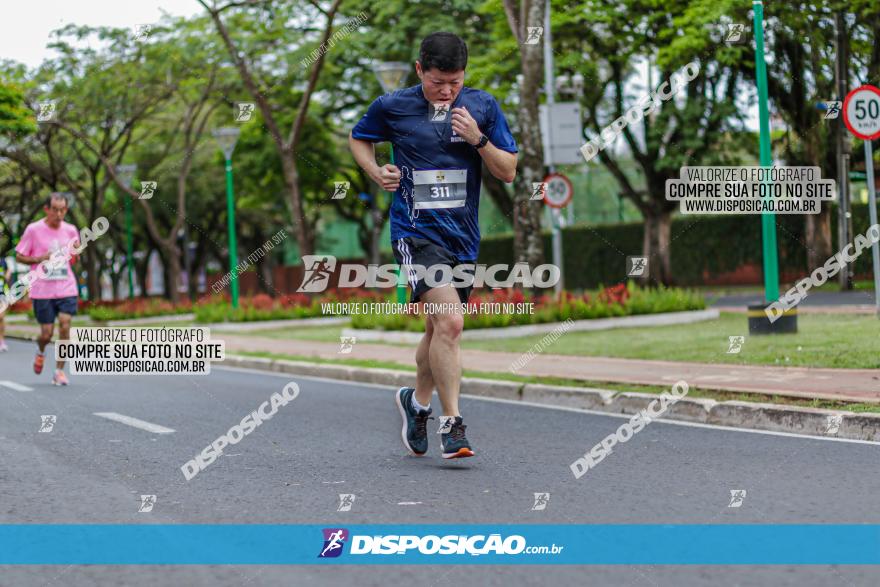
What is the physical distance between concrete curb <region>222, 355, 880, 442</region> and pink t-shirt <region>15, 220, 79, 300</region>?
10.6 ft

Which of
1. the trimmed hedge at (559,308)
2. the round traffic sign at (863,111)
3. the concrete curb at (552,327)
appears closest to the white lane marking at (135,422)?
the round traffic sign at (863,111)

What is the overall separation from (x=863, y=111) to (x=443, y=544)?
31.9 ft

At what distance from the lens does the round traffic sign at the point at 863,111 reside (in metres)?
12.6

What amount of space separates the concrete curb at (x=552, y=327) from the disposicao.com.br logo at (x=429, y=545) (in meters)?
12.6

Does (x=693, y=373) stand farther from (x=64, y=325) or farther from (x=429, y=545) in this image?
(x=429, y=545)

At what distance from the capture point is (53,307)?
12242mm

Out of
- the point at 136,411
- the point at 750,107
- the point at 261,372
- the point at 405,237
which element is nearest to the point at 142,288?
the point at 750,107

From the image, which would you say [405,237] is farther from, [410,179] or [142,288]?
[142,288]

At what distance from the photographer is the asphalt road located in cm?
409

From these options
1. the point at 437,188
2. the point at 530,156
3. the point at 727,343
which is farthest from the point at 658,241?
the point at 437,188

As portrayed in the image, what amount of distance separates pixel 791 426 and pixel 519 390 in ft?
10.1

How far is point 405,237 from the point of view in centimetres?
621

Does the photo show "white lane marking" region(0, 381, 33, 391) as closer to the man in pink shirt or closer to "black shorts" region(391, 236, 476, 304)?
the man in pink shirt

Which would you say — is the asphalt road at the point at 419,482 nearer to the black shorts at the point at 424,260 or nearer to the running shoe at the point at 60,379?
the black shorts at the point at 424,260
